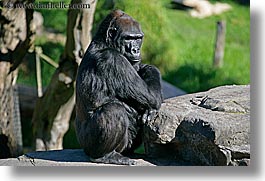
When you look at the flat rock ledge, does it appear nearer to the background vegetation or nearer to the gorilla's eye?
the gorilla's eye

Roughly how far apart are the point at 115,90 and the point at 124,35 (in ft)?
0.72

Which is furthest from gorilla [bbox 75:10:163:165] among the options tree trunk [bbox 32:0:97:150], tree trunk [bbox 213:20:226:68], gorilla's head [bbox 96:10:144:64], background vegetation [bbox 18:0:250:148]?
tree trunk [bbox 213:20:226:68]

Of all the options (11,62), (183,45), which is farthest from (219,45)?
(11,62)

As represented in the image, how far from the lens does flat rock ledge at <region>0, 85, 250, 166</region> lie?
2.60 m

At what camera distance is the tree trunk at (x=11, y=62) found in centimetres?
352

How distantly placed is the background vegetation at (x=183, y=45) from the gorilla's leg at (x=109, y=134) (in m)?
2.11

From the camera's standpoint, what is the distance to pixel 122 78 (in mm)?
2564

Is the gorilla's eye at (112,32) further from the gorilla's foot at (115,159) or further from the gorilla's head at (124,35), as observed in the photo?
the gorilla's foot at (115,159)

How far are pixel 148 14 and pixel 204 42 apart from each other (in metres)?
1.44

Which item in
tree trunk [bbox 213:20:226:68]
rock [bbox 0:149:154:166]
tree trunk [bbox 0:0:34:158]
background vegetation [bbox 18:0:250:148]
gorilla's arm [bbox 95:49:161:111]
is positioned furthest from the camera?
tree trunk [bbox 213:20:226:68]

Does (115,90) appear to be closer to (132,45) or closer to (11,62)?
(132,45)

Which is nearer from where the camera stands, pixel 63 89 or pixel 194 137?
pixel 194 137

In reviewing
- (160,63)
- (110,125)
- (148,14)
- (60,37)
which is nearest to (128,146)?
(110,125)

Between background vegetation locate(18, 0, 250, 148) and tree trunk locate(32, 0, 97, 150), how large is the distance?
2.36 ft
